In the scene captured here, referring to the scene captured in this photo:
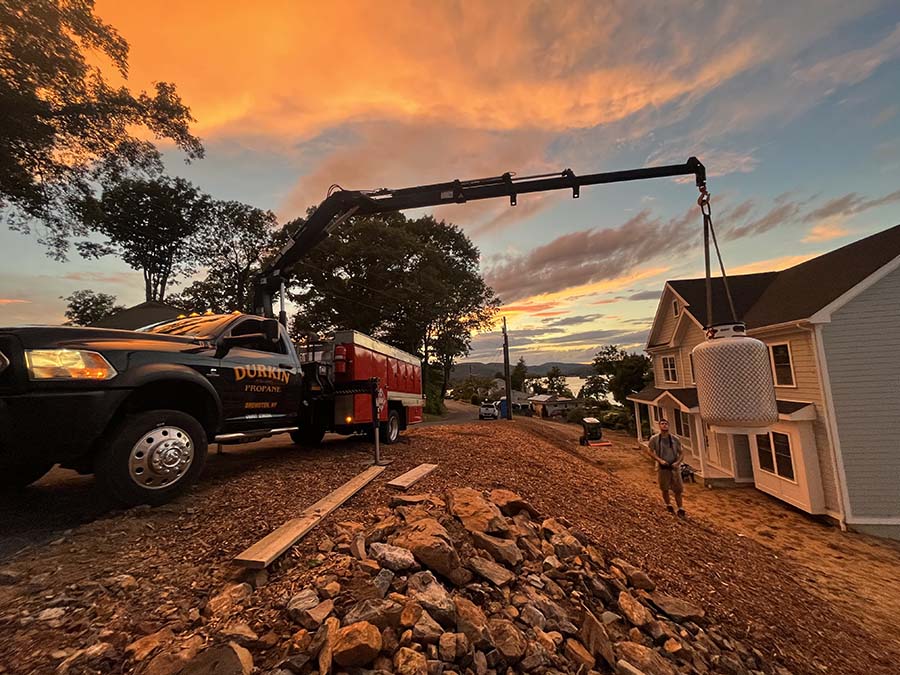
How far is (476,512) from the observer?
430cm

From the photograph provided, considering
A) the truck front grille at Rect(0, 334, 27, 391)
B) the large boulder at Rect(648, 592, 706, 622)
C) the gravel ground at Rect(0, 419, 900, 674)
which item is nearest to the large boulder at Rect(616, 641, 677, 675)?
the large boulder at Rect(648, 592, 706, 622)

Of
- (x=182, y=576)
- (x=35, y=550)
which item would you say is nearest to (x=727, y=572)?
(x=182, y=576)

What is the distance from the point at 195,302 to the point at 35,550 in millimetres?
36488

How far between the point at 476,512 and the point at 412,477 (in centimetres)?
146

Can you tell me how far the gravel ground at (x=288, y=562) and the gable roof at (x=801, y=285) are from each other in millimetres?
7901

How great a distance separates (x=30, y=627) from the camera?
2258mm

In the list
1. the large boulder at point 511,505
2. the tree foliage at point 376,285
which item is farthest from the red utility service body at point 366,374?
the tree foliage at point 376,285

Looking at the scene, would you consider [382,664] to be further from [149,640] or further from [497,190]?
[497,190]

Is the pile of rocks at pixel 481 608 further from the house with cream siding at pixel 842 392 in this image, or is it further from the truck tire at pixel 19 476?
the house with cream siding at pixel 842 392

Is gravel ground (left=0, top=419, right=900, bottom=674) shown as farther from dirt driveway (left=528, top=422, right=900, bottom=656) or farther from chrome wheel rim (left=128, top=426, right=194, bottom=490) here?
dirt driveway (left=528, top=422, right=900, bottom=656)

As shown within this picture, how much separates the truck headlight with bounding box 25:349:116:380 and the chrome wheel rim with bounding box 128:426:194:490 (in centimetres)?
72

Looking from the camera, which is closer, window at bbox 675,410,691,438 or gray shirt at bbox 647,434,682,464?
gray shirt at bbox 647,434,682,464

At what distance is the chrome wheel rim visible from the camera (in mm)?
3680

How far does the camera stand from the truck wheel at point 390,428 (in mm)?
8750
